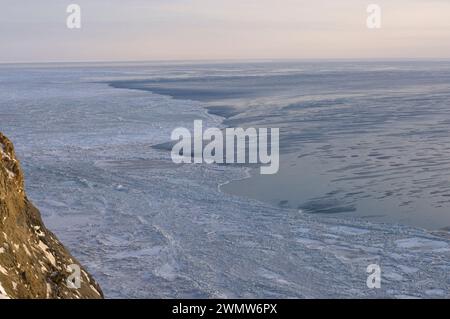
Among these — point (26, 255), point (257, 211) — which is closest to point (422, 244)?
point (257, 211)

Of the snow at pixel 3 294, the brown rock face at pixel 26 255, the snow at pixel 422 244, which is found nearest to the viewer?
the snow at pixel 3 294

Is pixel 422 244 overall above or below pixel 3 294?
below

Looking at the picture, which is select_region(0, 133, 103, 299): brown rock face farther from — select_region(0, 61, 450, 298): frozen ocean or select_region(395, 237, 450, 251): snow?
select_region(395, 237, 450, 251): snow

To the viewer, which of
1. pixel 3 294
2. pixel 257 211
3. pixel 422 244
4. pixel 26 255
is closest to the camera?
pixel 3 294

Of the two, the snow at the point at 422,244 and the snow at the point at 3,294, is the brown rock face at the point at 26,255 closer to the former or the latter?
the snow at the point at 3,294

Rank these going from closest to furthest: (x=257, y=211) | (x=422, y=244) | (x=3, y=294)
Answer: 1. (x=3, y=294)
2. (x=422, y=244)
3. (x=257, y=211)

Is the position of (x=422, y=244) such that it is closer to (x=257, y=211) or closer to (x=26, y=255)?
(x=257, y=211)

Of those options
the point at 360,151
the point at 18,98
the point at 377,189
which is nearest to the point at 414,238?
the point at 377,189

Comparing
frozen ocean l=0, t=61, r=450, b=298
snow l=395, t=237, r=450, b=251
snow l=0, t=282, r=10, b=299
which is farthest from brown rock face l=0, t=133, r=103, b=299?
snow l=395, t=237, r=450, b=251

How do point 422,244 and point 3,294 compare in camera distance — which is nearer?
point 3,294

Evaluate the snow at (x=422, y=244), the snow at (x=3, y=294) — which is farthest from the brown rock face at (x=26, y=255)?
the snow at (x=422, y=244)
